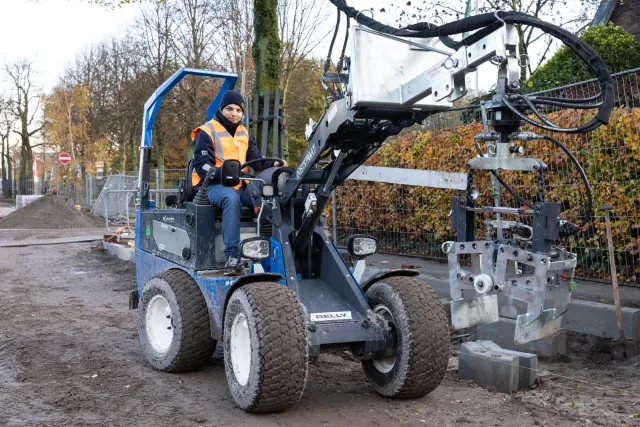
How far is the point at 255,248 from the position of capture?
5.45 m

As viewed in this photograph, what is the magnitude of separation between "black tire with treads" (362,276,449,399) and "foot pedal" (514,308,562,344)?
898 mm

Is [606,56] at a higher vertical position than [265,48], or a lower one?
higher

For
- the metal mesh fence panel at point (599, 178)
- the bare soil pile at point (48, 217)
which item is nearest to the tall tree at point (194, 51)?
the bare soil pile at point (48, 217)

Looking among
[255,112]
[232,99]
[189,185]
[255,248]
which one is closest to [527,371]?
[255,248]

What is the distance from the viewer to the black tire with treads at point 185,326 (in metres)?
5.83

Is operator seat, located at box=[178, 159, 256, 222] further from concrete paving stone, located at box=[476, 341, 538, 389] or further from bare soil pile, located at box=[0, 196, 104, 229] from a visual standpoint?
bare soil pile, located at box=[0, 196, 104, 229]

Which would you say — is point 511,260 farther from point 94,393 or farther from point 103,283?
point 103,283

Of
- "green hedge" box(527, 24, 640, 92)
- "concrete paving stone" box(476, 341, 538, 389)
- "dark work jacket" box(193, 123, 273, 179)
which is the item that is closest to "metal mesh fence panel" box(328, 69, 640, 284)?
"concrete paving stone" box(476, 341, 538, 389)

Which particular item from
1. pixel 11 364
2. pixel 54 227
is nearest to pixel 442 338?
pixel 11 364

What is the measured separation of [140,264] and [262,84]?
5599 millimetres

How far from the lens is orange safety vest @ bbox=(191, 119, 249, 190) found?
6344 mm

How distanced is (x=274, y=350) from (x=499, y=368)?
1955mm

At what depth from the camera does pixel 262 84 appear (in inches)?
476

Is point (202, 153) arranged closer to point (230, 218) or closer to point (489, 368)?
point (230, 218)
